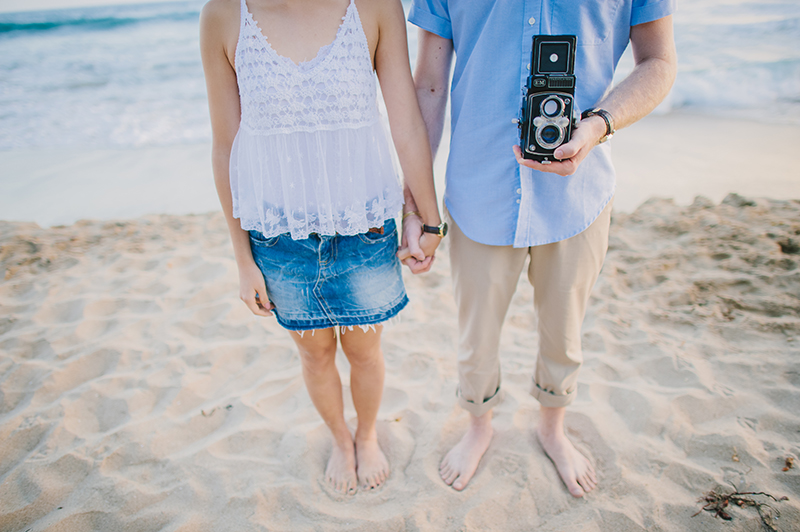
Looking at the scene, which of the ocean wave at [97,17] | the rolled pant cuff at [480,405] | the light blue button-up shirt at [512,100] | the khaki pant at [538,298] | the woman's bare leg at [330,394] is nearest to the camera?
the light blue button-up shirt at [512,100]

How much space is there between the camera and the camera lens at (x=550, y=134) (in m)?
1.14

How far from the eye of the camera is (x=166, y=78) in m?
8.84

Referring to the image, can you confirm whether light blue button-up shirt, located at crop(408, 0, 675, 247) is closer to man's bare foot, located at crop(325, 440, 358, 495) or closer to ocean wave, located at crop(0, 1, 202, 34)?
man's bare foot, located at crop(325, 440, 358, 495)

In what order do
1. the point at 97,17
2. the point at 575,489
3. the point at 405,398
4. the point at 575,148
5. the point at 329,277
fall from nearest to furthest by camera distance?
the point at 575,148 → the point at 329,277 → the point at 575,489 → the point at 405,398 → the point at 97,17

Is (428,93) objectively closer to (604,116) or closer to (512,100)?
(512,100)

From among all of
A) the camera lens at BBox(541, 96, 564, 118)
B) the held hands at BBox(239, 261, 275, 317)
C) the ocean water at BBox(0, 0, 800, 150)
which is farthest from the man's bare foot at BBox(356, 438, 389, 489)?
the ocean water at BBox(0, 0, 800, 150)

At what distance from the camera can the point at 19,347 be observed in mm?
2539

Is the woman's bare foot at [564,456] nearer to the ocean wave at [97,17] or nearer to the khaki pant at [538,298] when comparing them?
the khaki pant at [538,298]

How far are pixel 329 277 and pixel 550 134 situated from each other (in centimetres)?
80

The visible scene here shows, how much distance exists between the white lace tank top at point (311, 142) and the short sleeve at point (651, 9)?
78cm

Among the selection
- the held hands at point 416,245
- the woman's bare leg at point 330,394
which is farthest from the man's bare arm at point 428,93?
the woman's bare leg at point 330,394

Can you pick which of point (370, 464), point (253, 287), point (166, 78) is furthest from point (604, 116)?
point (166, 78)

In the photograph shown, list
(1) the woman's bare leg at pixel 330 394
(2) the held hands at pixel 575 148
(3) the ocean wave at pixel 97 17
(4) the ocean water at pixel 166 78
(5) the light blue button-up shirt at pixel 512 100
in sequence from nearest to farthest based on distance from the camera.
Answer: (2) the held hands at pixel 575 148 → (5) the light blue button-up shirt at pixel 512 100 → (1) the woman's bare leg at pixel 330 394 → (4) the ocean water at pixel 166 78 → (3) the ocean wave at pixel 97 17

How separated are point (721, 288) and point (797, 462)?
1.27 m
